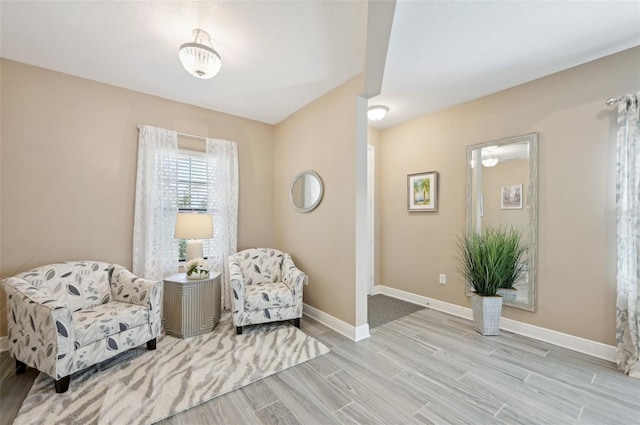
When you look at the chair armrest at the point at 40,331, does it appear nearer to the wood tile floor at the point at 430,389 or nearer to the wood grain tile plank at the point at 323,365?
the wood tile floor at the point at 430,389

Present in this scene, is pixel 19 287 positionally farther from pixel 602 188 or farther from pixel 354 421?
pixel 602 188

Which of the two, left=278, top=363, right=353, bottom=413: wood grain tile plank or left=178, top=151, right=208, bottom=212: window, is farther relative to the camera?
left=178, top=151, right=208, bottom=212: window

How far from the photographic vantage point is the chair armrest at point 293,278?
2938mm

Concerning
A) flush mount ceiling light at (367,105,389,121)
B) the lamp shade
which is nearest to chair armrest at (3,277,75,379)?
the lamp shade

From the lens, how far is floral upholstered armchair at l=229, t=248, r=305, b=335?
2732mm

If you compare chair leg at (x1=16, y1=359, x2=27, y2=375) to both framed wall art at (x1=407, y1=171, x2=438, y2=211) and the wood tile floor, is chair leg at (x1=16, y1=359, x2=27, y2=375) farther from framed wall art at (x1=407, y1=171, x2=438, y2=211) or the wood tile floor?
framed wall art at (x1=407, y1=171, x2=438, y2=211)

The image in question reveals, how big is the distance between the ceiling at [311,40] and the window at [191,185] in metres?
0.84

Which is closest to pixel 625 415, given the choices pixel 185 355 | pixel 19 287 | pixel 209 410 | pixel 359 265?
pixel 359 265

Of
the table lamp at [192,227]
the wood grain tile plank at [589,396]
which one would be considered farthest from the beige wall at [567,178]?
the table lamp at [192,227]

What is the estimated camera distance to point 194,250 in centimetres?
301

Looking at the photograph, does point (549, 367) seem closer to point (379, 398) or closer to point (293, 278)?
point (379, 398)

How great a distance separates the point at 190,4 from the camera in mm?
1785

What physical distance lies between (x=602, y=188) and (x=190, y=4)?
3562 mm

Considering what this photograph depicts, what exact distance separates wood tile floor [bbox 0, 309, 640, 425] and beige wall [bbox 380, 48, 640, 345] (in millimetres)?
445
